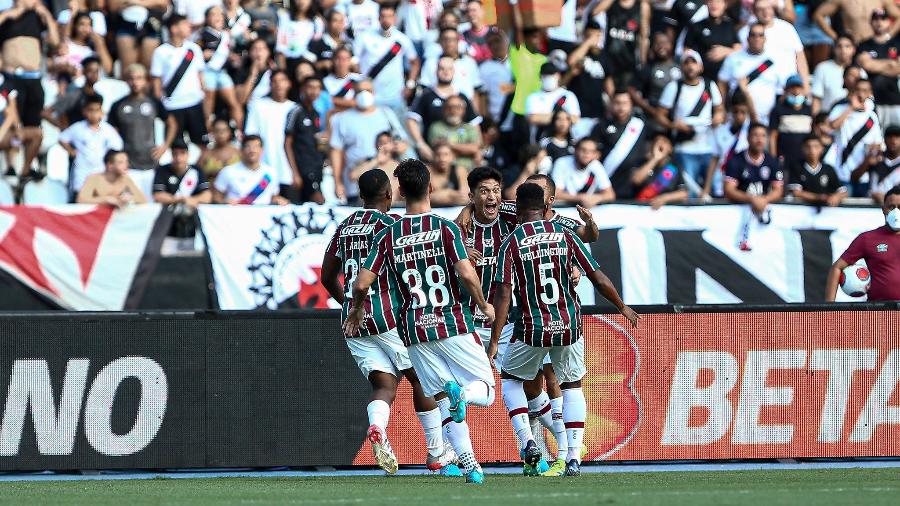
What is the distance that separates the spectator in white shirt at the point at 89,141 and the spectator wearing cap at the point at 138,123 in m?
0.15

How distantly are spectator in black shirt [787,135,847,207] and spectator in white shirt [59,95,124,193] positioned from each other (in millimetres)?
7403

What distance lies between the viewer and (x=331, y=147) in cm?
1831

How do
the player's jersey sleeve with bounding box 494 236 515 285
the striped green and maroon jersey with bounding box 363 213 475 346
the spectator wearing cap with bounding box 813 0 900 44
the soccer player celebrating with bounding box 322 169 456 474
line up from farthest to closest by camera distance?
the spectator wearing cap with bounding box 813 0 900 44, the soccer player celebrating with bounding box 322 169 456 474, the player's jersey sleeve with bounding box 494 236 515 285, the striped green and maroon jersey with bounding box 363 213 475 346

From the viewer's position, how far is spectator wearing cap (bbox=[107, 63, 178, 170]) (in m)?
17.9

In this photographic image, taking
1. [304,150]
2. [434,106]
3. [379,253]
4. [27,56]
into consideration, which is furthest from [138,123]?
[379,253]

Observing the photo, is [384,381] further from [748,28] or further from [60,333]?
[748,28]

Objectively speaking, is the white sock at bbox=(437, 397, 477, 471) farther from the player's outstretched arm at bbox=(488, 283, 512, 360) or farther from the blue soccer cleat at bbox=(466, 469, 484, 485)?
the player's outstretched arm at bbox=(488, 283, 512, 360)

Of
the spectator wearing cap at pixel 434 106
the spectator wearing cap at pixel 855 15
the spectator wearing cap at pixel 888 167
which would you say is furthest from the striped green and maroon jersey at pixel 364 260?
the spectator wearing cap at pixel 855 15

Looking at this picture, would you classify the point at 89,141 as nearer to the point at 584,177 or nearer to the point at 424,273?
the point at 584,177

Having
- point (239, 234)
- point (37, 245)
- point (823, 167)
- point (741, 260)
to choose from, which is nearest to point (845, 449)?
point (741, 260)

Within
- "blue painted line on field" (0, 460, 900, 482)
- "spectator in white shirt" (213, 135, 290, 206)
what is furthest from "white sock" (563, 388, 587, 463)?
"spectator in white shirt" (213, 135, 290, 206)

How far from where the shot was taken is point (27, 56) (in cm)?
1861

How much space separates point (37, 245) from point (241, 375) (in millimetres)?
4370

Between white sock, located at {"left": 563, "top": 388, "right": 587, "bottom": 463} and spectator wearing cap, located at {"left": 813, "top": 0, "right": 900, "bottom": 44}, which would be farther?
spectator wearing cap, located at {"left": 813, "top": 0, "right": 900, "bottom": 44}
